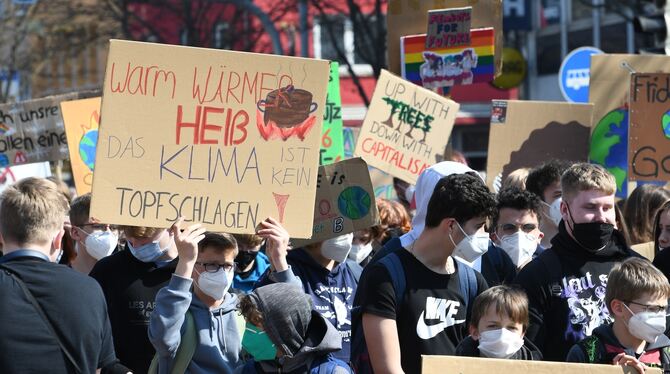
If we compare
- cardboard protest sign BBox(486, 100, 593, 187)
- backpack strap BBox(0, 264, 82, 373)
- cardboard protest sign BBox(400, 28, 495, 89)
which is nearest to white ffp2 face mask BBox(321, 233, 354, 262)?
backpack strap BBox(0, 264, 82, 373)

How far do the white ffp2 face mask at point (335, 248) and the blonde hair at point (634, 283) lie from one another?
5.83 feet

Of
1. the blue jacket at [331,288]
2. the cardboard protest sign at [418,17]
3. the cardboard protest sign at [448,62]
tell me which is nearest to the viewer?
the blue jacket at [331,288]

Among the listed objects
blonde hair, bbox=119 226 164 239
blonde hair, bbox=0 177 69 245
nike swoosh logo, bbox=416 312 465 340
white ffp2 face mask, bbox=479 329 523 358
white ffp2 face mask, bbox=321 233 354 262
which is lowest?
white ffp2 face mask, bbox=479 329 523 358

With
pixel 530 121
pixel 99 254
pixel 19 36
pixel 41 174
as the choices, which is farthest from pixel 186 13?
pixel 99 254

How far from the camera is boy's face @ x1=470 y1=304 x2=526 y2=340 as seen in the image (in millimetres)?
4613

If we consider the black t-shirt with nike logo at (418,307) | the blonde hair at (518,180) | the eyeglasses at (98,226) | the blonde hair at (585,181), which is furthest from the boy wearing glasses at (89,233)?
the blonde hair at (585,181)

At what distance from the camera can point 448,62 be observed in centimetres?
938

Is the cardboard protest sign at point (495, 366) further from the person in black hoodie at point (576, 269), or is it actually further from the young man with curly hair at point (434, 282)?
the person in black hoodie at point (576, 269)

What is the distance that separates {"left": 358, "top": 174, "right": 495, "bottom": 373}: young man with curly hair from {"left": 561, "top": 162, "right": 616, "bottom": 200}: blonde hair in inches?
23.8

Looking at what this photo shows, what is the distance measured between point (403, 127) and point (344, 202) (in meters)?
2.62

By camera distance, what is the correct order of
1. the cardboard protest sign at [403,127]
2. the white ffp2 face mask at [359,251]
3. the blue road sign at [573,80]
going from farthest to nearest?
the blue road sign at [573,80], the cardboard protest sign at [403,127], the white ffp2 face mask at [359,251]

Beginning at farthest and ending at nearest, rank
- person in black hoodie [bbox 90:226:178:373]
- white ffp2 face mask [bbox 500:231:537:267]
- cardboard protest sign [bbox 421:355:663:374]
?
1. white ffp2 face mask [bbox 500:231:537:267]
2. person in black hoodie [bbox 90:226:178:373]
3. cardboard protest sign [bbox 421:355:663:374]

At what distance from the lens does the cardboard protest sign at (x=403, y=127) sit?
8.80 metres

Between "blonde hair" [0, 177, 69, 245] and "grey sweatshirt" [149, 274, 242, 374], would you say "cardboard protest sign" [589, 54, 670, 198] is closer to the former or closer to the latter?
"grey sweatshirt" [149, 274, 242, 374]
